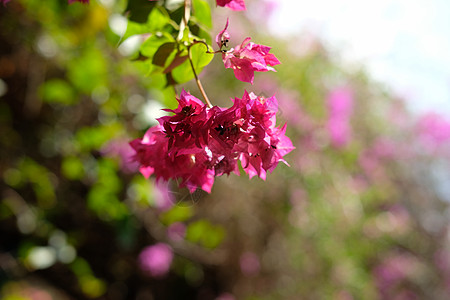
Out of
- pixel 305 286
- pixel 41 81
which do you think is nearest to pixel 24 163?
pixel 41 81

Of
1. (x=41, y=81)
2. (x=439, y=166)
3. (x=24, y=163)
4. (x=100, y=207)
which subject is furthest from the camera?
(x=439, y=166)

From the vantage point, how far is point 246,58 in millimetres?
421

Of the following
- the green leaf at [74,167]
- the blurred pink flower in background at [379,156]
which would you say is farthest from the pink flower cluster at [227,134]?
the blurred pink flower in background at [379,156]

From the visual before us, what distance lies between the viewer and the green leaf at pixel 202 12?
598mm

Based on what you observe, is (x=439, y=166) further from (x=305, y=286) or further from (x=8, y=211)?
(x=8, y=211)

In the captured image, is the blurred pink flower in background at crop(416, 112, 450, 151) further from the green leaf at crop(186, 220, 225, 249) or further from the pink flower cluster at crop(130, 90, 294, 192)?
the pink flower cluster at crop(130, 90, 294, 192)

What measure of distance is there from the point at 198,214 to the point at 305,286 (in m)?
0.69

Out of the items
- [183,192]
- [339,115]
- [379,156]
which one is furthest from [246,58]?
[379,156]

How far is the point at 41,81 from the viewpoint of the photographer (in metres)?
1.65

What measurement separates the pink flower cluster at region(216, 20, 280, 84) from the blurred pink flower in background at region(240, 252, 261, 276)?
1728 millimetres

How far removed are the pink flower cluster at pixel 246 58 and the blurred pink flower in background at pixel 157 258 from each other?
58.2 inches

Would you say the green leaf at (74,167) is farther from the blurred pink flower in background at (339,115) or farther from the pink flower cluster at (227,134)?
the blurred pink flower in background at (339,115)

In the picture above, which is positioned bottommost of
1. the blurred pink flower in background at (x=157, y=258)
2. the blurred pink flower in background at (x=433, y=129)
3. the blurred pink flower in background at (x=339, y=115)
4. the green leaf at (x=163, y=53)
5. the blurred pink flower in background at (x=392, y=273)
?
the blurred pink flower in background at (x=157, y=258)

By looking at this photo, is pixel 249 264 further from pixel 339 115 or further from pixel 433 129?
pixel 433 129
